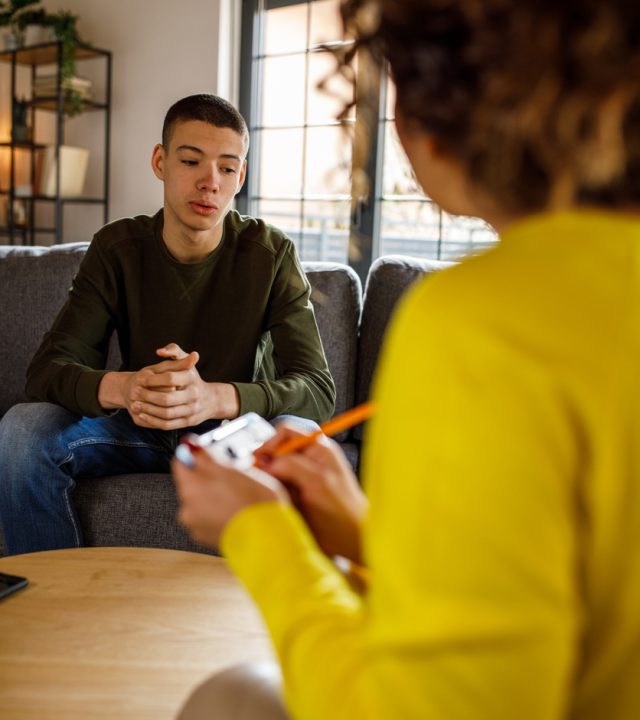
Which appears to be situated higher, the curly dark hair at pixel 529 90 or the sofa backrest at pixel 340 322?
the curly dark hair at pixel 529 90

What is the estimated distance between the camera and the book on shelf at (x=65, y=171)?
4293 mm

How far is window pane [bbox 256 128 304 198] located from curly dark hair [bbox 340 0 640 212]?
356 centimetres

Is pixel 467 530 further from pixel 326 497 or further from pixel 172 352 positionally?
pixel 172 352

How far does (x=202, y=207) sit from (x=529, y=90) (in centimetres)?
160

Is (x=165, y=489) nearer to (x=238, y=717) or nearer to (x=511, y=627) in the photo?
(x=238, y=717)

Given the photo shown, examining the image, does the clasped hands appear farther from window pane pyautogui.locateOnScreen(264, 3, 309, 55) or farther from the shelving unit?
the shelving unit

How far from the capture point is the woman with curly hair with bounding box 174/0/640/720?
413 millimetres

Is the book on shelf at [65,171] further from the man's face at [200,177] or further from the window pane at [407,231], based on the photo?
the man's face at [200,177]

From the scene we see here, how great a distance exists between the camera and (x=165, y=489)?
73.8 inches

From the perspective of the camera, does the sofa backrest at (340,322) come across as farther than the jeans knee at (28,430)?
Yes

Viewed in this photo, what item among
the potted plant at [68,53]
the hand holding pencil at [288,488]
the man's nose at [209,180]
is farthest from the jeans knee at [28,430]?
the potted plant at [68,53]

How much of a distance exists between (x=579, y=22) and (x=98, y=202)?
13.7 feet

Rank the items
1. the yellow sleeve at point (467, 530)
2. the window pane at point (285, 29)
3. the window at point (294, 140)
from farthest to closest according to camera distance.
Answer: the window pane at point (285, 29), the window at point (294, 140), the yellow sleeve at point (467, 530)

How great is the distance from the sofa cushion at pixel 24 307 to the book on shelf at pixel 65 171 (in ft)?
6.23
